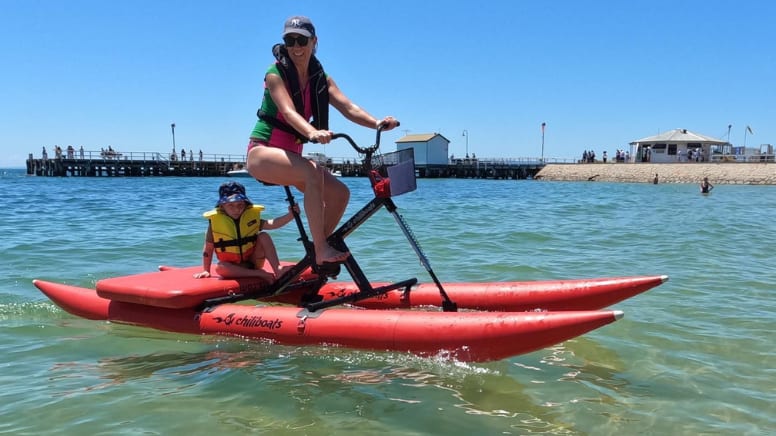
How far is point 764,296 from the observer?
671 cm

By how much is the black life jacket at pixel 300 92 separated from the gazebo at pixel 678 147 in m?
58.4

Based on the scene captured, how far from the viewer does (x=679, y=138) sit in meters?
57.3

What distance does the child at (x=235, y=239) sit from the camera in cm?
551

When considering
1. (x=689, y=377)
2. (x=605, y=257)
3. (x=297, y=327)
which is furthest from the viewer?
(x=605, y=257)

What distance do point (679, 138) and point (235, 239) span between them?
60216mm

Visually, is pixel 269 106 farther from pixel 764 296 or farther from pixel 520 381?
pixel 764 296

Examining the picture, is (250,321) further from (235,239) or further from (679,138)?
(679,138)

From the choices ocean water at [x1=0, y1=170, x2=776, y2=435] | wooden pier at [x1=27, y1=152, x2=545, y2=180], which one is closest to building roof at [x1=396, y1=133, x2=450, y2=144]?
wooden pier at [x1=27, y1=152, x2=545, y2=180]

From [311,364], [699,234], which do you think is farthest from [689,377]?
[699,234]

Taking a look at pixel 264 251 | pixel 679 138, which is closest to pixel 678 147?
pixel 679 138

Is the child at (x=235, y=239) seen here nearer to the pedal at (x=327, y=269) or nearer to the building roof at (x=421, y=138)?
the pedal at (x=327, y=269)

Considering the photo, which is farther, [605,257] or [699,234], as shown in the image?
[699,234]

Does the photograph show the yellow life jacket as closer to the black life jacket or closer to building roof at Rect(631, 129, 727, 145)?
the black life jacket

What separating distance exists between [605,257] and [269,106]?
692cm
